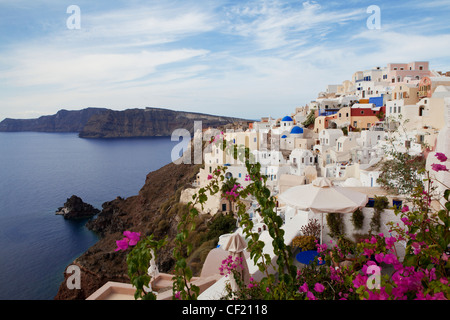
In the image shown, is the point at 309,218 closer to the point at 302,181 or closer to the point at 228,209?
the point at 302,181

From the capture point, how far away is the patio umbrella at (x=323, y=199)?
5.29 metres

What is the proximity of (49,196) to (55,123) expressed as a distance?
13305cm

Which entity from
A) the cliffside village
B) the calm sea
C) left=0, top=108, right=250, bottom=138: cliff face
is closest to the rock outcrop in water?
the calm sea

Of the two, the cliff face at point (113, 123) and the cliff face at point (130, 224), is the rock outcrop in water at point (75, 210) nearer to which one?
the cliff face at point (130, 224)

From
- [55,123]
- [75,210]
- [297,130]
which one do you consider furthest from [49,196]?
[55,123]

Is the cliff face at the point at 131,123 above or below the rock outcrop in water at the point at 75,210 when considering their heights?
above

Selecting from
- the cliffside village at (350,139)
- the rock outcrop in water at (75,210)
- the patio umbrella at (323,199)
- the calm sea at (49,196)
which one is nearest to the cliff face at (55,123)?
the calm sea at (49,196)

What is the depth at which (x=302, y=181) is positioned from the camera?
1814 centimetres

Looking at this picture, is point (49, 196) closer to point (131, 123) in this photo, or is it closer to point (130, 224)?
point (130, 224)

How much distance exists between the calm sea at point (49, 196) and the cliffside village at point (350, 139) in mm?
17085

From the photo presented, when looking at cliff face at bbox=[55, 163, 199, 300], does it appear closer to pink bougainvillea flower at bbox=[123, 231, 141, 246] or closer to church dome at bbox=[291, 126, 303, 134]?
church dome at bbox=[291, 126, 303, 134]

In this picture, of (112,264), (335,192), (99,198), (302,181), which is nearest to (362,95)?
(302,181)

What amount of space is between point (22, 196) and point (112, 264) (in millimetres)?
39130

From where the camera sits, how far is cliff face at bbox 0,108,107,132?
156m
